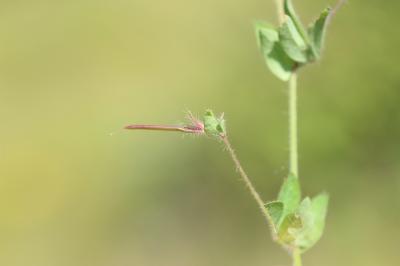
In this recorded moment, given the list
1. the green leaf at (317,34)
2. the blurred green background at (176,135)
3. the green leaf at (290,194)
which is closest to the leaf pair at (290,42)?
the green leaf at (317,34)

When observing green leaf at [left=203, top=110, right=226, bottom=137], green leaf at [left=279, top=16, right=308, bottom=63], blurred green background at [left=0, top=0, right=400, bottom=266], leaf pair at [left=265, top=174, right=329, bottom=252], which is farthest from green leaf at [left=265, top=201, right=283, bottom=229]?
blurred green background at [left=0, top=0, right=400, bottom=266]

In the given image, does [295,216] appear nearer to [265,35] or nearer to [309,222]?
[309,222]

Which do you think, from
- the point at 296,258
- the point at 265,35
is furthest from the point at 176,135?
the point at 296,258

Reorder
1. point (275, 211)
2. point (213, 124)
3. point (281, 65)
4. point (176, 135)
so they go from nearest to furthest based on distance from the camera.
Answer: point (213, 124) → point (275, 211) → point (281, 65) → point (176, 135)

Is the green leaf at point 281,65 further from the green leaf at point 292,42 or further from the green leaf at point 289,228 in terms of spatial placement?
the green leaf at point 289,228

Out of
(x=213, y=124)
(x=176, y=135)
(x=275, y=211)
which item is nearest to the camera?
(x=213, y=124)

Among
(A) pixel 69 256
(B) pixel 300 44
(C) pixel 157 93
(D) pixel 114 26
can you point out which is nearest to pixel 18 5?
(D) pixel 114 26

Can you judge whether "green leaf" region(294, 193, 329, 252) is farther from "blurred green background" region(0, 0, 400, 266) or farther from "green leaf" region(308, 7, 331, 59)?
"blurred green background" region(0, 0, 400, 266)
